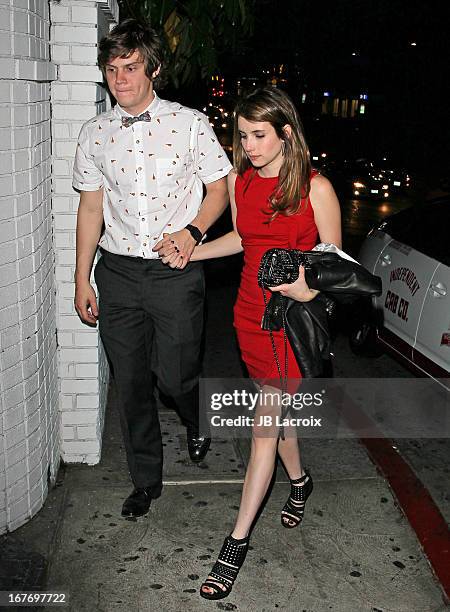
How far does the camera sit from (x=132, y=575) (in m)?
3.83

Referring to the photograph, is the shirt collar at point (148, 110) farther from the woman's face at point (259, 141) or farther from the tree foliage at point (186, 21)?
the tree foliage at point (186, 21)

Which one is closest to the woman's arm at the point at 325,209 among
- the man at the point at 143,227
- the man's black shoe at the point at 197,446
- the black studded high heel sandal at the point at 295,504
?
the man at the point at 143,227

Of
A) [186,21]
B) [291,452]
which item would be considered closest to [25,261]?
A: [291,452]

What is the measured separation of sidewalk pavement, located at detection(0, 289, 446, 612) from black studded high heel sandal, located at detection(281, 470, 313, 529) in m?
0.05

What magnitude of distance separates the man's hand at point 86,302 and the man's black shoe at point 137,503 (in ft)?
3.21

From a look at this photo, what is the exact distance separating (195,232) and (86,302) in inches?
28.2

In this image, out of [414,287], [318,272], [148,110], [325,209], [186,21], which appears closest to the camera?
[318,272]

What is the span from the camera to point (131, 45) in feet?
12.4

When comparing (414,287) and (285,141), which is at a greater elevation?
(285,141)

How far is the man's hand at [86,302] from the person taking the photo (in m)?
4.22

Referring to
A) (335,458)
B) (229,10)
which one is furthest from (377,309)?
(229,10)

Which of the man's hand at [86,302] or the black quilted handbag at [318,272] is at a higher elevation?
the black quilted handbag at [318,272]

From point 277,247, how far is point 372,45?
3889 centimetres
